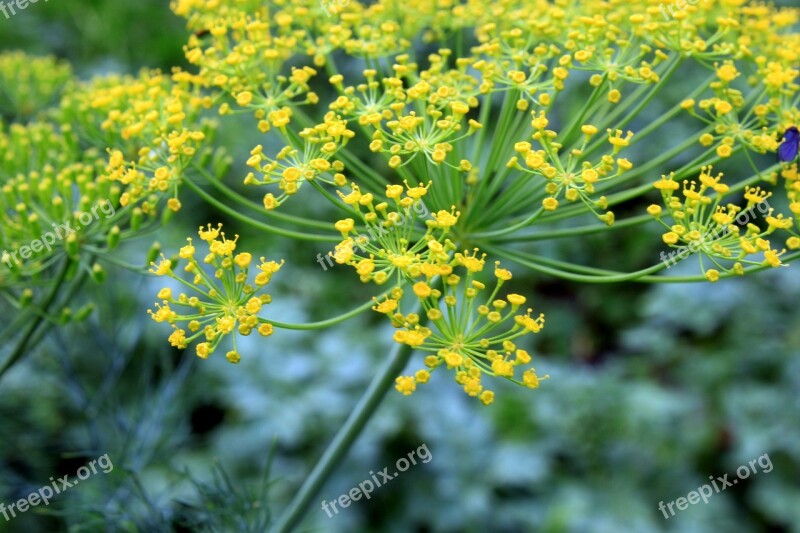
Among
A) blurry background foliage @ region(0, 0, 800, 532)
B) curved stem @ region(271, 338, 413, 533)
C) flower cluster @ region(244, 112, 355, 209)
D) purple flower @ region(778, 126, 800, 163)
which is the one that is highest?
flower cluster @ region(244, 112, 355, 209)

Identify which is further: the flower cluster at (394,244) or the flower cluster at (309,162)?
the flower cluster at (309,162)

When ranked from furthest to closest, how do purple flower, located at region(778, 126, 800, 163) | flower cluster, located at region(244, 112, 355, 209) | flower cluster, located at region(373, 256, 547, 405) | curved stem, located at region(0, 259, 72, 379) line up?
1. curved stem, located at region(0, 259, 72, 379)
2. purple flower, located at region(778, 126, 800, 163)
3. flower cluster, located at region(244, 112, 355, 209)
4. flower cluster, located at region(373, 256, 547, 405)

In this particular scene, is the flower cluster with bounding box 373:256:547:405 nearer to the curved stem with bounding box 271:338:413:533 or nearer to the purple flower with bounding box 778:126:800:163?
the curved stem with bounding box 271:338:413:533

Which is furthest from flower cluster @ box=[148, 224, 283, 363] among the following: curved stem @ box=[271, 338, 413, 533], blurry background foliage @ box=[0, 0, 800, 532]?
blurry background foliage @ box=[0, 0, 800, 532]

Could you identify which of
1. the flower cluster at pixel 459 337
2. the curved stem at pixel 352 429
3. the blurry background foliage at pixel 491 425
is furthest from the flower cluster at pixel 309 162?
the blurry background foliage at pixel 491 425

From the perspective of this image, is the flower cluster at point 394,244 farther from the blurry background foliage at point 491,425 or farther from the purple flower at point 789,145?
the blurry background foliage at point 491,425

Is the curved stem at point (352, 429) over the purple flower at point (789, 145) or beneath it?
beneath

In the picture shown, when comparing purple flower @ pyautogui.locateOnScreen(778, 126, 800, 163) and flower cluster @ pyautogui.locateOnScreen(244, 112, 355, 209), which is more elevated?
flower cluster @ pyautogui.locateOnScreen(244, 112, 355, 209)

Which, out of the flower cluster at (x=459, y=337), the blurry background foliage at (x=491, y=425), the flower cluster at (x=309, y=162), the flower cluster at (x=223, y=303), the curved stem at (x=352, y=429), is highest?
the flower cluster at (x=309, y=162)

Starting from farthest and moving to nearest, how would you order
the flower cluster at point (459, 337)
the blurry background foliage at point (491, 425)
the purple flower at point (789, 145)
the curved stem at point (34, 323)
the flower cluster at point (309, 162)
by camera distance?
the blurry background foliage at point (491, 425) < the curved stem at point (34, 323) < the purple flower at point (789, 145) < the flower cluster at point (309, 162) < the flower cluster at point (459, 337)
